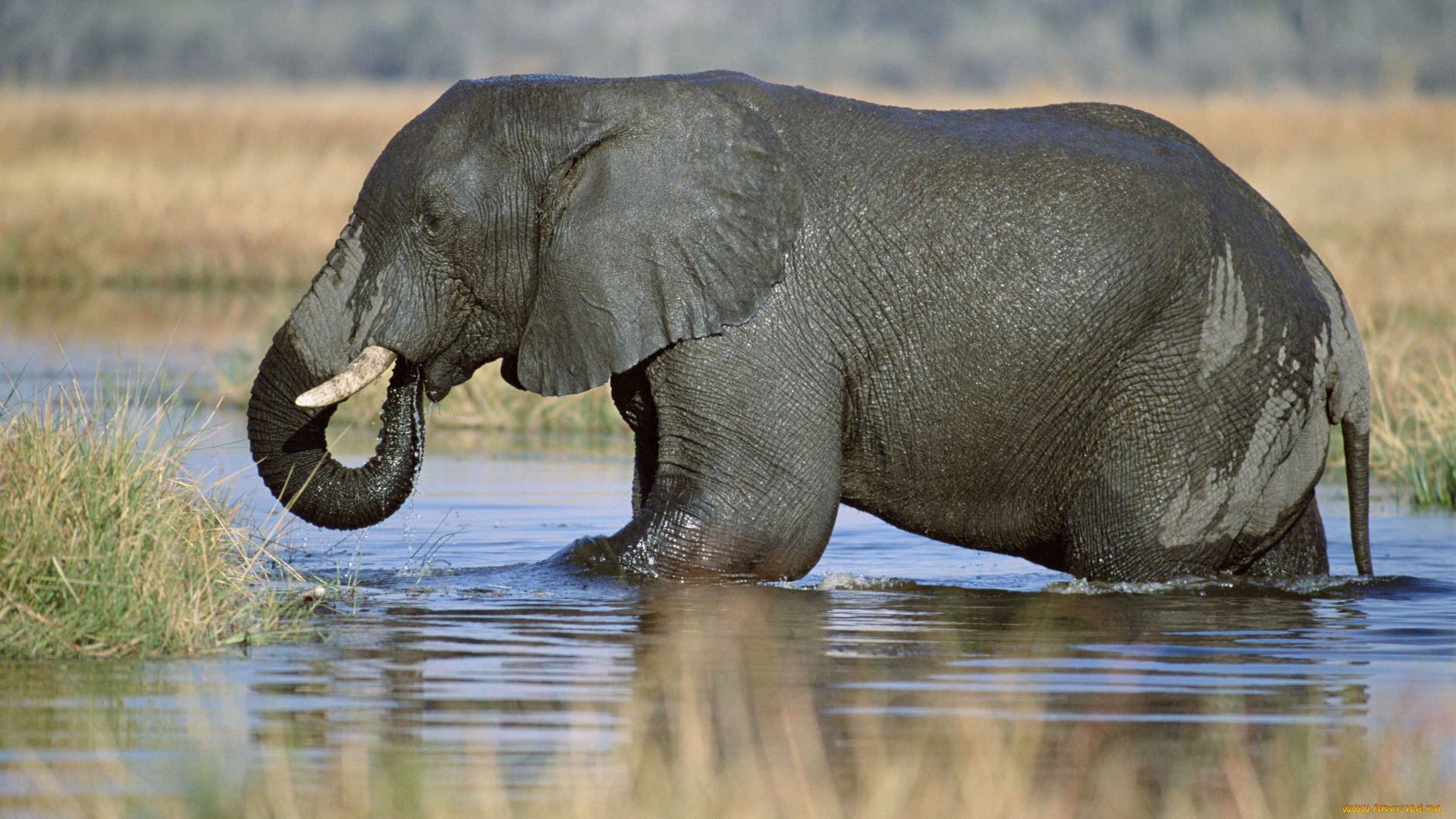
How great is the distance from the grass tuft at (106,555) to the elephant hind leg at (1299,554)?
348 cm

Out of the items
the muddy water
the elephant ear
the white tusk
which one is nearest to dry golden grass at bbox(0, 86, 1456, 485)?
the muddy water

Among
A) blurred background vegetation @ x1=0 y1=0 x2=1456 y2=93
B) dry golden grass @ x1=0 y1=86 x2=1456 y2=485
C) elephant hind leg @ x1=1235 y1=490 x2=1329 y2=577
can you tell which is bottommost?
elephant hind leg @ x1=1235 y1=490 x2=1329 y2=577

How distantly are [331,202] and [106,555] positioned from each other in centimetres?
1891

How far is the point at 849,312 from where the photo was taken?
7.44m

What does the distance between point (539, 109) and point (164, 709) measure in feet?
9.18

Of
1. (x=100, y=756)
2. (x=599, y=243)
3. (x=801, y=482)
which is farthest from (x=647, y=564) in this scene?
(x=100, y=756)

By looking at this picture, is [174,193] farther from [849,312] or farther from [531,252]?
[849,312]

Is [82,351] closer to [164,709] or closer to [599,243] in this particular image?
[599,243]

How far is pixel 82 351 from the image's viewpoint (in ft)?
53.0

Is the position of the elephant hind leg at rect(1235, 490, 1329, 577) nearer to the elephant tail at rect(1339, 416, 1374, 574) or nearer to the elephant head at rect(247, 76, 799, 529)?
the elephant tail at rect(1339, 416, 1374, 574)

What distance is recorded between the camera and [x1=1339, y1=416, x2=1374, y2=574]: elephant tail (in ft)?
25.7

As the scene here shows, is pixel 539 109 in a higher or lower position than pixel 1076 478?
higher

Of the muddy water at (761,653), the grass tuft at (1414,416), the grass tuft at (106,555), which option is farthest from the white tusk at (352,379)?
the grass tuft at (1414,416)

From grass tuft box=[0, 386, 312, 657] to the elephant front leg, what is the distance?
1.34m
